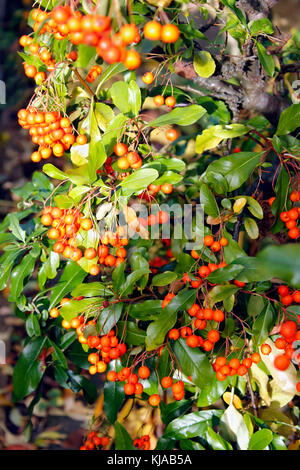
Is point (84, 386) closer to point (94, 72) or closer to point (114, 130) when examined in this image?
point (114, 130)

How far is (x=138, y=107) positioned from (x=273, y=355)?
2.40 ft

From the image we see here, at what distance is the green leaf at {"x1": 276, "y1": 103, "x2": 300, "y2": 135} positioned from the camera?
90 cm

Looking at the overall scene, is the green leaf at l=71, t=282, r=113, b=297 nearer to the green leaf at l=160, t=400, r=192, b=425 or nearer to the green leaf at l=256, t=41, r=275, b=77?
the green leaf at l=160, t=400, r=192, b=425

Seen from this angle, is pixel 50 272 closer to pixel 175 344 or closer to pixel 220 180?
pixel 175 344

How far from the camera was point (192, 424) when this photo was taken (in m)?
1.02

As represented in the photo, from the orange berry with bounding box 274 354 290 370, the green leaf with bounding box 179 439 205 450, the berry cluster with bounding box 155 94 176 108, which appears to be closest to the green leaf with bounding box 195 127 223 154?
the berry cluster with bounding box 155 94 176 108

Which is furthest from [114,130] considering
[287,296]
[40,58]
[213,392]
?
[213,392]

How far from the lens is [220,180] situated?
946 mm

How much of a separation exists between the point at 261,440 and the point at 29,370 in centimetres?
65

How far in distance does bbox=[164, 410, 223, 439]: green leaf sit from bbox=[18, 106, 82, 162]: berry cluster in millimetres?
770

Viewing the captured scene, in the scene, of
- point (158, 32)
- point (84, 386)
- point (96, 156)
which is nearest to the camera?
point (158, 32)

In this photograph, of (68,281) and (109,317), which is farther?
(68,281)

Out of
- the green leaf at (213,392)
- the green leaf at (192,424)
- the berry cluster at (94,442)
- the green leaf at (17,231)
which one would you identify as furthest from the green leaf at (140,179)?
the berry cluster at (94,442)

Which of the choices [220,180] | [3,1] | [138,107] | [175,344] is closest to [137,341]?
[175,344]
